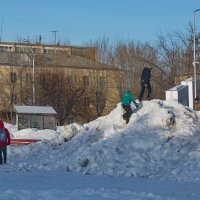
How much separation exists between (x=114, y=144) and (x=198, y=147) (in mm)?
3033

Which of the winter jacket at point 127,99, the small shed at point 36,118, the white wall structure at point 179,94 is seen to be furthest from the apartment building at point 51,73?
the winter jacket at point 127,99

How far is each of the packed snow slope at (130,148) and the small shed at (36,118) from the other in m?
11.7

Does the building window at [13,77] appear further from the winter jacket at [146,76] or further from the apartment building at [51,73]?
the winter jacket at [146,76]

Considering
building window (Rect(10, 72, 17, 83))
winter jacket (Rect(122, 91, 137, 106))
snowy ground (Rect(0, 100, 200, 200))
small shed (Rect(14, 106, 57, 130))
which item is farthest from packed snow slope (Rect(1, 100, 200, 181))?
building window (Rect(10, 72, 17, 83))

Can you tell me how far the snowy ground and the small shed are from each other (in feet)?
37.8

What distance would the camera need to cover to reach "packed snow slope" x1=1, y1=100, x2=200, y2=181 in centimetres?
2089

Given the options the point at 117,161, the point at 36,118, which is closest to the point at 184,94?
the point at 36,118

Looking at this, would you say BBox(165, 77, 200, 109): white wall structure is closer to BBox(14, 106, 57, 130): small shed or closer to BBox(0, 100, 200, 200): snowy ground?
BBox(14, 106, 57, 130): small shed

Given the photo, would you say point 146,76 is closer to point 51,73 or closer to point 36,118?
point 36,118

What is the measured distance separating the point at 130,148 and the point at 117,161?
1.19 m

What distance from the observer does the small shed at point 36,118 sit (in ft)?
130

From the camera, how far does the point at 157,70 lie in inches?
2633

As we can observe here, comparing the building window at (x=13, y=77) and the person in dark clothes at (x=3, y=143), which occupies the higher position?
the building window at (x=13, y=77)

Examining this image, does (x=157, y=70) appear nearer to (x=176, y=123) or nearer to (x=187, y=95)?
(x=187, y=95)
